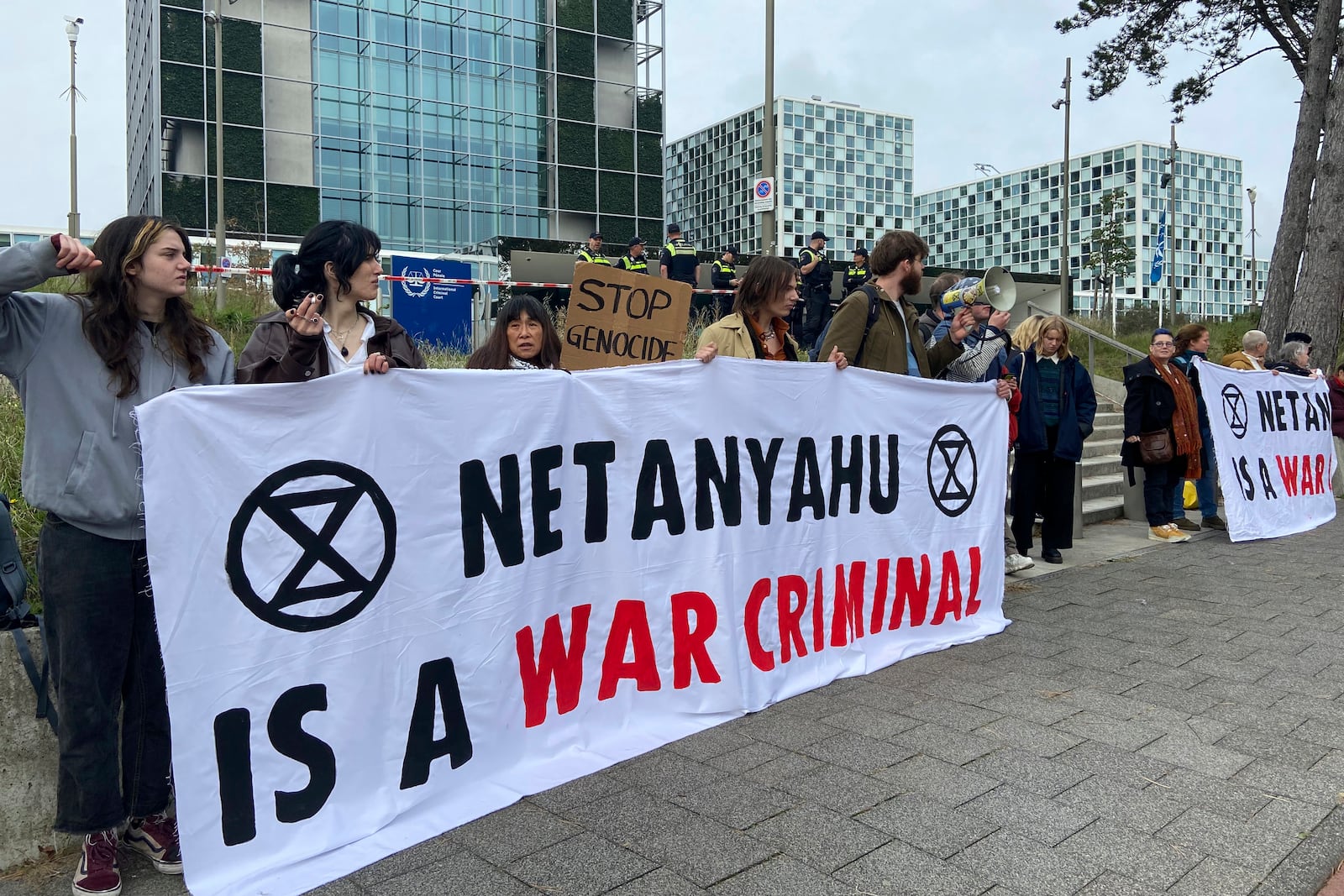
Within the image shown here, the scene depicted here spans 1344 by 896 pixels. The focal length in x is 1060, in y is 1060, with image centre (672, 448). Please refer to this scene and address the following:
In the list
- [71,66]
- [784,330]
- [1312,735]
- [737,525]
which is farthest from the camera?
[71,66]

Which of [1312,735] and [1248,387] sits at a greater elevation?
[1248,387]

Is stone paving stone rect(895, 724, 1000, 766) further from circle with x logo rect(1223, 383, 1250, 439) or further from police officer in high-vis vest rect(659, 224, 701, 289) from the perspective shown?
police officer in high-vis vest rect(659, 224, 701, 289)

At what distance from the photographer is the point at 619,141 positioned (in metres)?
44.1

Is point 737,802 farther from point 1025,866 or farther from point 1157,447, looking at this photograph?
point 1157,447

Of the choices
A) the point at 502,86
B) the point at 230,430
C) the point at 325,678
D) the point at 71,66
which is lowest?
the point at 325,678

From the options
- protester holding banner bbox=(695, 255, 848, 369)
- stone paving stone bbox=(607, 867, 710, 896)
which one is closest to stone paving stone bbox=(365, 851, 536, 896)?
stone paving stone bbox=(607, 867, 710, 896)

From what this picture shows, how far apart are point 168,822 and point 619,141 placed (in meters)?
43.2

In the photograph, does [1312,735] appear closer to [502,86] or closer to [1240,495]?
[1240,495]

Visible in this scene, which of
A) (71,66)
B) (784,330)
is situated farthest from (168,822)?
(71,66)

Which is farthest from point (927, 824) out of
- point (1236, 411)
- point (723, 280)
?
point (723, 280)

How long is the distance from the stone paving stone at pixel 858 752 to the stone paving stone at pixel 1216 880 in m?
1.07

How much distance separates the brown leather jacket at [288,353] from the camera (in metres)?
3.34

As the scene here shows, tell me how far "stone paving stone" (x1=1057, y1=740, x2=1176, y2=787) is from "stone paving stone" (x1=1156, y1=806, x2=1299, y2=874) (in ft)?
1.04

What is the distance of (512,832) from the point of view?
127 inches
